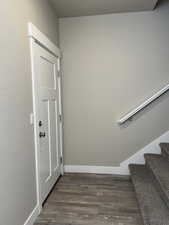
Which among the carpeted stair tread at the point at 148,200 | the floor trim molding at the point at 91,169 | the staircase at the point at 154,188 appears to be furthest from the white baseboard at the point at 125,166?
the carpeted stair tread at the point at 148,200

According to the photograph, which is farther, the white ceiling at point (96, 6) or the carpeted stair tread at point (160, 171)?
the white ceiling at point (96, 6)

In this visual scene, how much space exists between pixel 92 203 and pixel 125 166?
96 cm

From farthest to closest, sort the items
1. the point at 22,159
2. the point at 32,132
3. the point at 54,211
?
the point at 54,211 < the point at 32,132 < the point at 22,159

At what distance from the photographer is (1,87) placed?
1415 mm

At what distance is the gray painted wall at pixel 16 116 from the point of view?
1450 millimetres

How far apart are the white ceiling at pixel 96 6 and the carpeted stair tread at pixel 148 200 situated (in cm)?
231

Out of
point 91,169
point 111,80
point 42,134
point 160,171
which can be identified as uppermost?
point 111,80

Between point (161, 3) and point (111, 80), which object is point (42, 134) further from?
point (161, 3)

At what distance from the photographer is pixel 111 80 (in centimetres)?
294

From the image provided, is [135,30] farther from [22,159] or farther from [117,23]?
[22,159]

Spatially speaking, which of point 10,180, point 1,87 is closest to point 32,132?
point 10,180

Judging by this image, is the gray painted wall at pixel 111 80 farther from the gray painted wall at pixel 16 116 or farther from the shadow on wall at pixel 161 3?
the gray painted wall at pixel 16 116

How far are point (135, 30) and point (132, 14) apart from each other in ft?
0.77

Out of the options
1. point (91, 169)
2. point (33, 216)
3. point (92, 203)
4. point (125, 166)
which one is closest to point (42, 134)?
point (33, 216)
